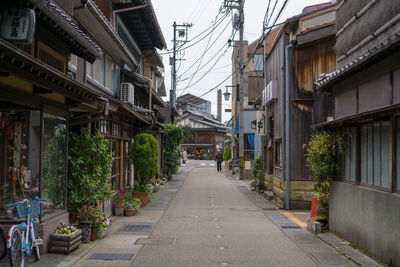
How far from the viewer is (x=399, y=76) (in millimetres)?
7609

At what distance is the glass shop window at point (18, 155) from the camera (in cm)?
789

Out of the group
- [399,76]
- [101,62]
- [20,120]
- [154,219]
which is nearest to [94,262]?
[20,120]

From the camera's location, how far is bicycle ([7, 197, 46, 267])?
6.81 m

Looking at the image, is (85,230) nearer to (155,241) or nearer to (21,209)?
(155,241)

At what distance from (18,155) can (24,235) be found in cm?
167

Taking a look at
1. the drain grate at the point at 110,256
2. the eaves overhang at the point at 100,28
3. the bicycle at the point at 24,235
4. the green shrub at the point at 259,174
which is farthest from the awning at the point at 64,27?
the green shrub at the point at 259,174

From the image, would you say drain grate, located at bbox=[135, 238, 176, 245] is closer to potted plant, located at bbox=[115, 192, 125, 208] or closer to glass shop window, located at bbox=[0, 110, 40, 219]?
glass shop window, located at bbox=[0, 110, 40, 219]

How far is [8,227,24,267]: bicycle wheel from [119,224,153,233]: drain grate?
488 centimetres

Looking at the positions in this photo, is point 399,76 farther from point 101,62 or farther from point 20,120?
point 101,62

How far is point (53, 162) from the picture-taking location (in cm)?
939

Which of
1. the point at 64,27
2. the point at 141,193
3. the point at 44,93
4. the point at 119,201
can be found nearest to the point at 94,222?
the point at 44,93

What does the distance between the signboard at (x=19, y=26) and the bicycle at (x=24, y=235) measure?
9.47 ft

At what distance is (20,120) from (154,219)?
6830 mm

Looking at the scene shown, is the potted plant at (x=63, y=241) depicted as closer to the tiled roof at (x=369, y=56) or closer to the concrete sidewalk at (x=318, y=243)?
Result: the concrete sidewalk at (x=318, y=243)
